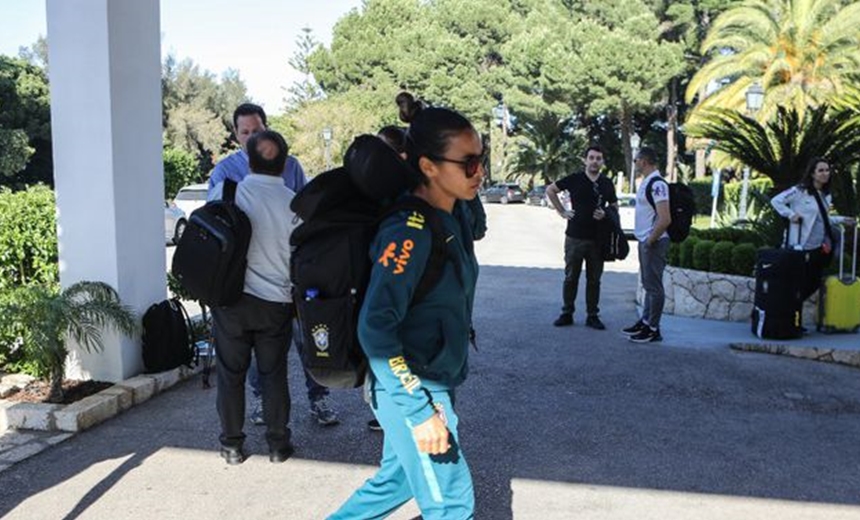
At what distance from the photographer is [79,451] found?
4504 millimetres

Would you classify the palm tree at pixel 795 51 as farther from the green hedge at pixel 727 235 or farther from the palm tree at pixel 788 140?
the green hedge at pixel 727 235

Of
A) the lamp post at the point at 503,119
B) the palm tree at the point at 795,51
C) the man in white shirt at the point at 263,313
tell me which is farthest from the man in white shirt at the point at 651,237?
the lamp post at the point at 503,119

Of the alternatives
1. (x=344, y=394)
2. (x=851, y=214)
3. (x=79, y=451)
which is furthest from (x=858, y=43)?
(x=79, y=451)

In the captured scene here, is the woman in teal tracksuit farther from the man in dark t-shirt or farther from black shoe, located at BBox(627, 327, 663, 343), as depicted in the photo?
the man in dark t-shirt

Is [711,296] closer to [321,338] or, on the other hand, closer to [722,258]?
[722,258]

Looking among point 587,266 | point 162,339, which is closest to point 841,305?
point 587,266

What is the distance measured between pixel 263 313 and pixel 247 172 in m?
1.11

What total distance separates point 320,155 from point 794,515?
36.2 m

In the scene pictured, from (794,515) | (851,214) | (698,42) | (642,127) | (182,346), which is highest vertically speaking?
(698,42)

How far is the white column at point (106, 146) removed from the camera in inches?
207

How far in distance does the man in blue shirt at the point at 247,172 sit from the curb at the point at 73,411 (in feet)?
2.79

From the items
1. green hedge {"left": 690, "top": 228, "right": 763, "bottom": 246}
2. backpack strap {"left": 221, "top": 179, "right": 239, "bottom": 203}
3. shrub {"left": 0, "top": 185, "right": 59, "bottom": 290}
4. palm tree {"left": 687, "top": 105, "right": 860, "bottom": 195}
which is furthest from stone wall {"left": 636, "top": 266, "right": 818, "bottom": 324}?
shrub {"left": 0, "top": 185, "right": 59, "bottom": 290}

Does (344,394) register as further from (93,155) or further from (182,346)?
(93,155)

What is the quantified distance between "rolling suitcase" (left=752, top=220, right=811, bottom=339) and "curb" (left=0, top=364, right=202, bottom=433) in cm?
543
